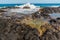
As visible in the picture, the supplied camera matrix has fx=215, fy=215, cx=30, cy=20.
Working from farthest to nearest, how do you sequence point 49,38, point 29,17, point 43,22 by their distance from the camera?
point 29,17 < point 43,22 < point 49,38

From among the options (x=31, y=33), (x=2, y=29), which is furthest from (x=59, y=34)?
(x=2, y=29)

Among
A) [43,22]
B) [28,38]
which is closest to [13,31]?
[28,38]

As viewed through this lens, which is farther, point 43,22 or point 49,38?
point 43,22

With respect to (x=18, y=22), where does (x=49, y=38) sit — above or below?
below

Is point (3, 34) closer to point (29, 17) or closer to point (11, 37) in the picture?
point (11, 37)

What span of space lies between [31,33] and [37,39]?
0.14 metres

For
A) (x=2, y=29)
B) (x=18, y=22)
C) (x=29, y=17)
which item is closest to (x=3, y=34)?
(x=2, y=29)

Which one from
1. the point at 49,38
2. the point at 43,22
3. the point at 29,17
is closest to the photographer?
the point at 49,38

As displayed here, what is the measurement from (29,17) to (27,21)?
0.31m

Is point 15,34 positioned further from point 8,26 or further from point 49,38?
point 49,38

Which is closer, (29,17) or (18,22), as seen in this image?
(18,22)

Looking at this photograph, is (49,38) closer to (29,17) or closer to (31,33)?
(31,33)

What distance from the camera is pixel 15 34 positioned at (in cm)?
364

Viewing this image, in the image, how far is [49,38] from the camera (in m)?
3.59
